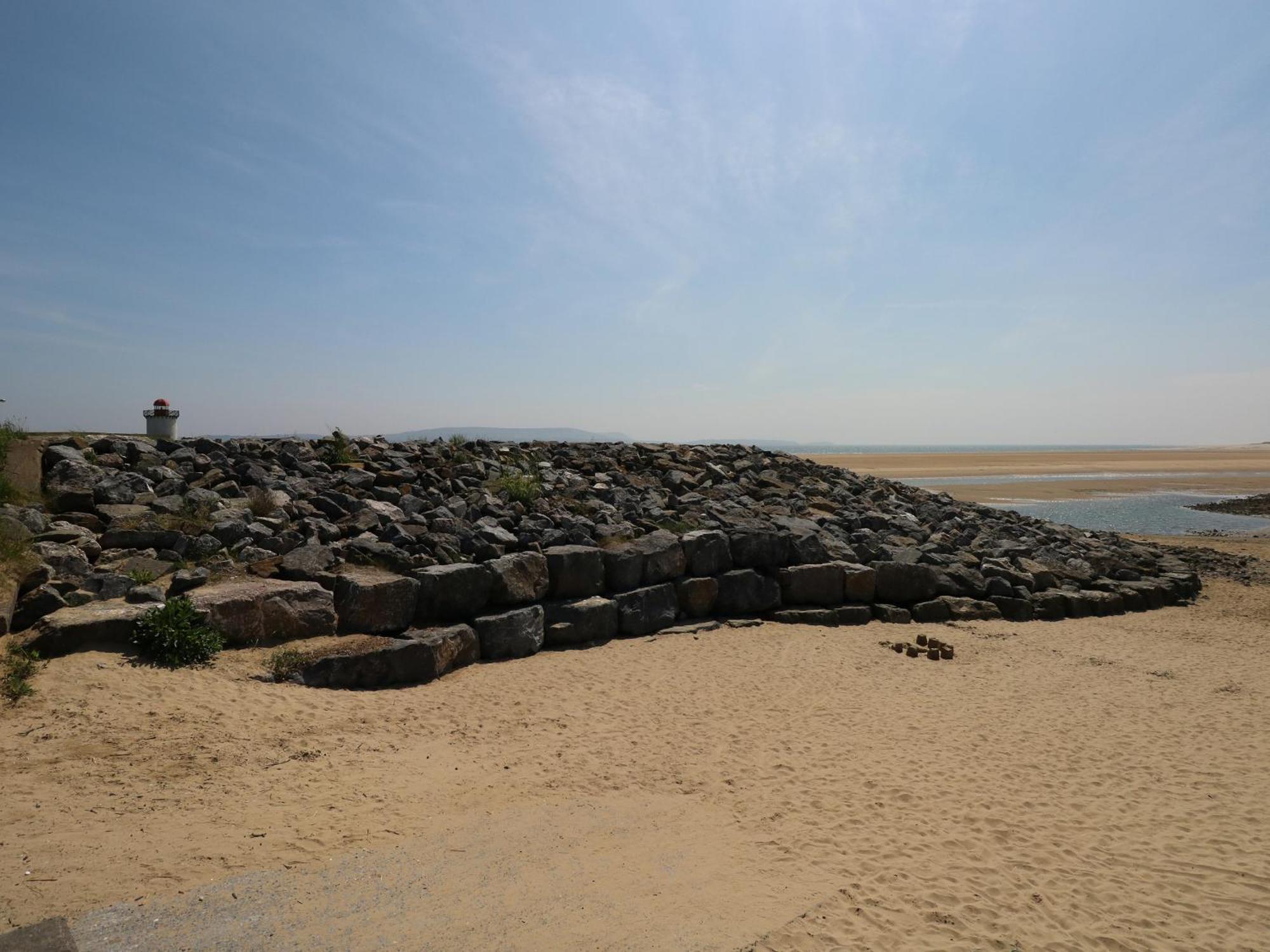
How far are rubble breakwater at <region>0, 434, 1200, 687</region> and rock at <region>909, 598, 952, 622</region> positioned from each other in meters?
0.04

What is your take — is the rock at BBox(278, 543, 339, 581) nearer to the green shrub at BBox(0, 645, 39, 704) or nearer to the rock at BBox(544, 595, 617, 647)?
the green shrub at BBox(0, 645, 39, 704)

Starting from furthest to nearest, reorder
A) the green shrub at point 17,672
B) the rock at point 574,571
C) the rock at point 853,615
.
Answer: the rock at point 853,615
the rock at point 574,571
the green shrub at point 17,672

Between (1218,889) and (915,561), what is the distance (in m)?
8.36

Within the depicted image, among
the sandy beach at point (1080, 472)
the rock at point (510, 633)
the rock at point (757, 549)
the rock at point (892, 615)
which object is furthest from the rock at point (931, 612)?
the sandy beach at point (1080, 472)

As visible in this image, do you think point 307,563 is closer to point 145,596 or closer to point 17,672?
point 145,596

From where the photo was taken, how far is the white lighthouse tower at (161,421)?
495 inches

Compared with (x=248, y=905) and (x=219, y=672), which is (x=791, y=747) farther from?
(x=219, y=672)

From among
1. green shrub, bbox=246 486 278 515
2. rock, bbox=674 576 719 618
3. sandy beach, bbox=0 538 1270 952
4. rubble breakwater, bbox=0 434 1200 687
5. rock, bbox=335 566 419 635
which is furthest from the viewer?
rock, bbox=674 576 719 618

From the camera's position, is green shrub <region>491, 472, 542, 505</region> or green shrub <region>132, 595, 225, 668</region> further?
green shrub <region>491, 472, 542, 505</region>

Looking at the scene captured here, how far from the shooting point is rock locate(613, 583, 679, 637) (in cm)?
1092

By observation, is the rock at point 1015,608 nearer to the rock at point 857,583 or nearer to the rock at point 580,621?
the rock at point 857,583

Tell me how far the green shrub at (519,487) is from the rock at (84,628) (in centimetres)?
593

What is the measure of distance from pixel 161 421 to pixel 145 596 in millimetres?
6375

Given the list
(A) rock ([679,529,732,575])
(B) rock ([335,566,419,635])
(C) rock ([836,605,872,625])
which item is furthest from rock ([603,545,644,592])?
(C) rock ([836,605,872,625])
